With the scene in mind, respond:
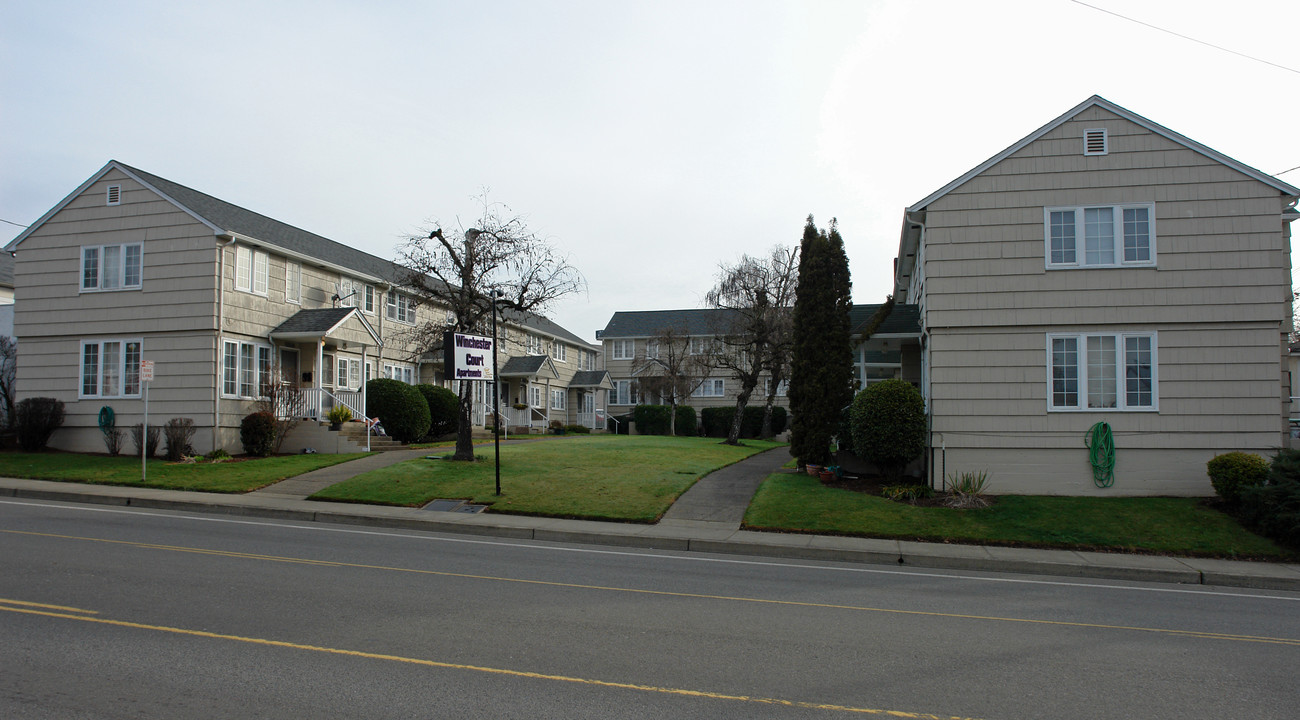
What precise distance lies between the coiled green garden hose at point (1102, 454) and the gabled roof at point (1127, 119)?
227 inches

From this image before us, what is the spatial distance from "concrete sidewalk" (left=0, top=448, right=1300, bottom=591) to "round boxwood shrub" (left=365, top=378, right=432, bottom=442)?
24.6 ft

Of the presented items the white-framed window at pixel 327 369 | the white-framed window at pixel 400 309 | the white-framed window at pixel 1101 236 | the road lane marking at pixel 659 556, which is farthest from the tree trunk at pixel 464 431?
the white-framed window at pixel 1101 236

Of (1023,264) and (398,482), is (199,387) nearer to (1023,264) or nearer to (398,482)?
(398,482)

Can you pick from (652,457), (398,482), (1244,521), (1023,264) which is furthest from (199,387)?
(1244,521)

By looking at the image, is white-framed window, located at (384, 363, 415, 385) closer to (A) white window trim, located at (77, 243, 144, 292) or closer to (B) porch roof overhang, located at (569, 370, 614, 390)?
(A) white window trim, located at (77, 243, 144, 292)

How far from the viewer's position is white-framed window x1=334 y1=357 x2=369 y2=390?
27.7 meters

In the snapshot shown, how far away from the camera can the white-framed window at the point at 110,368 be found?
894 inches

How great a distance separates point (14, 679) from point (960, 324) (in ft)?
52.8

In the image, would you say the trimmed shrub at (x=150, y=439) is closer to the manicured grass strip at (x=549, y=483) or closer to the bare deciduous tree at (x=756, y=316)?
the manicured grass strip at (x=549, y=483)

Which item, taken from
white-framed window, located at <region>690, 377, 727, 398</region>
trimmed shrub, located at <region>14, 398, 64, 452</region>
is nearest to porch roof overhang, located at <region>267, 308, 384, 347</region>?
trimmed shrub, located at <region>14, 398, 64, 452</region>

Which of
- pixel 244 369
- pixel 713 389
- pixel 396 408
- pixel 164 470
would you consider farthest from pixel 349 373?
pixel 713 389

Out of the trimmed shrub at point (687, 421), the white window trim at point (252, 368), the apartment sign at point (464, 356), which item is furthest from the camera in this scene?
the trimmed shrub at point (687, 421)

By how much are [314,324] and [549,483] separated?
11.4 metres

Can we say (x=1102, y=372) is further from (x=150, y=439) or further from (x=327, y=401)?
(x=150, y=439)
